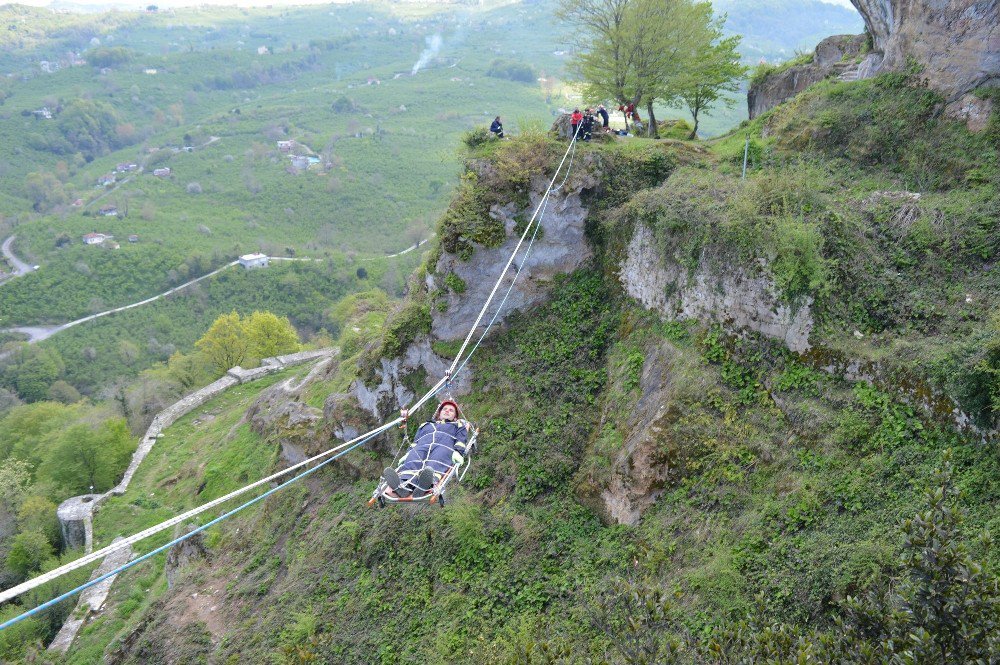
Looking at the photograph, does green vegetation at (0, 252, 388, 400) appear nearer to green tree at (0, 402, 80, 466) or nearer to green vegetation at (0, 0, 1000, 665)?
green tree at (0, 402, 80, 466)

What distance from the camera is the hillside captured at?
27.5 feet

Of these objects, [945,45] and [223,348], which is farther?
[223,348]

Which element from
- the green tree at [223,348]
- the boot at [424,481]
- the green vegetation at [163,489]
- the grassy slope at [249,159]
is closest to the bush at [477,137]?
the boot at [424,481]

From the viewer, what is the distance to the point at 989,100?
13234 millimetres

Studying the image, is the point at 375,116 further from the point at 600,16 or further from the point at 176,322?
the point at 600,16

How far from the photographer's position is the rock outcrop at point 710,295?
1124 cm

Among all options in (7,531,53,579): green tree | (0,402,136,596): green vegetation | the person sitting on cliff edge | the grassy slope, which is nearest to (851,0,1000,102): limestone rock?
the person sitting on cliff edge

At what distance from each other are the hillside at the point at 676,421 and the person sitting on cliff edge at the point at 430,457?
7.77 feet

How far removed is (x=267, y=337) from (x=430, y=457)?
1500 inches

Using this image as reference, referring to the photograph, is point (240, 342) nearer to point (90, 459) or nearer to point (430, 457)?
point (90, 459)

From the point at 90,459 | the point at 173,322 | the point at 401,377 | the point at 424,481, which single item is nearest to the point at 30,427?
the point at 90,459

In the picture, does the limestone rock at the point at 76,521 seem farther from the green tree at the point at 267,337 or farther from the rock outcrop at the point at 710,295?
the rock outcrop at the point at 710,295

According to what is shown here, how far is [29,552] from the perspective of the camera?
27.5 meters

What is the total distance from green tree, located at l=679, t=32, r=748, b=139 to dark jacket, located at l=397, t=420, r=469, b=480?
15717mm
